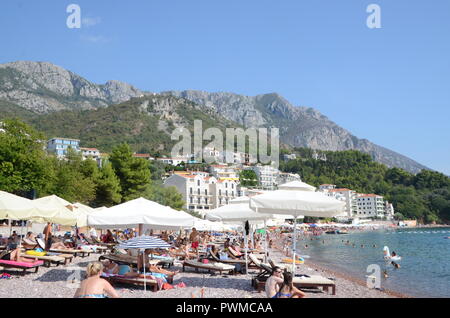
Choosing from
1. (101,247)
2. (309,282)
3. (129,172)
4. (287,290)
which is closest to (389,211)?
(129,172)

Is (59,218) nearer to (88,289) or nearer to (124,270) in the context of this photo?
(124,270)

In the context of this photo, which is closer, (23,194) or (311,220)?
(23,194)

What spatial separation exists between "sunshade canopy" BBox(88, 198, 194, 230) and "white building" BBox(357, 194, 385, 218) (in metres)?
132

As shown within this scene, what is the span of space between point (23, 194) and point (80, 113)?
12794cm

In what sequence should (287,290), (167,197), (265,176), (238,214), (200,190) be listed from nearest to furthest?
(287,290) → (238,214) → (167,197) → (200,190) → (265,176)

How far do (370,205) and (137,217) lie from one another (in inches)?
5280

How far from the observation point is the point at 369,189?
145250 millimetres

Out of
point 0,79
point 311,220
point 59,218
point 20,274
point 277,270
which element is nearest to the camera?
point 277,270

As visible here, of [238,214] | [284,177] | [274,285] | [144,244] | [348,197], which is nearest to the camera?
[274,285]

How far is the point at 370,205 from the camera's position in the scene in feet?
434

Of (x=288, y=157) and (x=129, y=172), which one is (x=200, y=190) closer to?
(x=129, y=172)

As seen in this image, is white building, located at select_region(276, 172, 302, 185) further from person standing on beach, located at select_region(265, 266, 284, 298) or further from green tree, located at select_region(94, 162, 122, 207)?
person standing on beach, located at select_region(265, 266, 284, 298)

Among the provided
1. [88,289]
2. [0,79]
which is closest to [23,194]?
[88,289]

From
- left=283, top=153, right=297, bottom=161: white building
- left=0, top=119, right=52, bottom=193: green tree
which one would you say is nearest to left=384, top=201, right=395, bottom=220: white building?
left=283, top=153, right=297, bottom=161: white building
